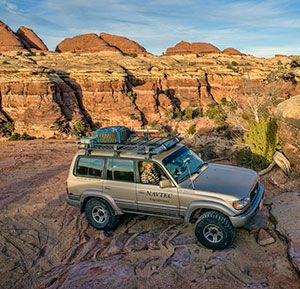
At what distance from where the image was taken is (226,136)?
1571 cm

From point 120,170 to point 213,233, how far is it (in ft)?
7.56

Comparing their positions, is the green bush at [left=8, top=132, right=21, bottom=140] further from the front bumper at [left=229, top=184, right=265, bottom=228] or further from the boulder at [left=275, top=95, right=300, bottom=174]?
the front bumper at [left=229, top=184, right=265, bottom=228]

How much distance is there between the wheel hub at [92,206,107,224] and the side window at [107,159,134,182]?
2.78 feet

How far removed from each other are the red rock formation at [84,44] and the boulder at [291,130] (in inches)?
2242

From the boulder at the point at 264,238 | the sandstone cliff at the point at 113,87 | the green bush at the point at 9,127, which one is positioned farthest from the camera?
the sandstone cliff at the point at 113,87

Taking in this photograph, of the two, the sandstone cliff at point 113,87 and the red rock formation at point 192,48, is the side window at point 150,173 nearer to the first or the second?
the sandstone cliff at point 113,87

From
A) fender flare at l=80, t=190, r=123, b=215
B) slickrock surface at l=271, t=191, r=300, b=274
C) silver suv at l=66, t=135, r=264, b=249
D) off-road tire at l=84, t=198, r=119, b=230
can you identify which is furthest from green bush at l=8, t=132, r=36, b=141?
slickrock surface at l=271, t=191, r=300, b=274

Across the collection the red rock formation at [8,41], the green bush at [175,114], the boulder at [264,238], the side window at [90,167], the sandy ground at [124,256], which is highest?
the red rock formation at [8,41]

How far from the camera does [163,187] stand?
5.85 meters

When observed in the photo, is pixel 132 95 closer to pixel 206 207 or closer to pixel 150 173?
pixel 150 173

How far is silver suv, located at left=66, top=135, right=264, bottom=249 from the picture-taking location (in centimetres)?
Result: 546

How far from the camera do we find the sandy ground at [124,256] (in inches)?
192

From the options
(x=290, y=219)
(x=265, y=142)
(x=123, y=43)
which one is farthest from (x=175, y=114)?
(x=123, y=43)

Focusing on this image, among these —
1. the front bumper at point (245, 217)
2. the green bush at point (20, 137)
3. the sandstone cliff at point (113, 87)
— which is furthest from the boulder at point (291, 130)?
the green bush at point (20, 137)
